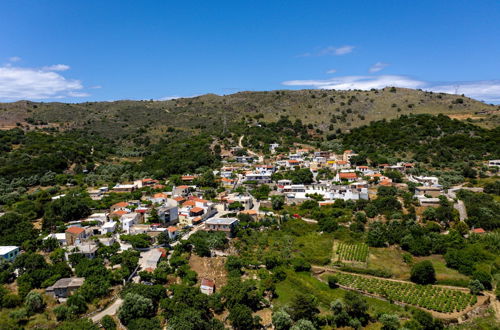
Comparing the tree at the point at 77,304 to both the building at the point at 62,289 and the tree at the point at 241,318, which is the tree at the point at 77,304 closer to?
the building at the point at 62,289

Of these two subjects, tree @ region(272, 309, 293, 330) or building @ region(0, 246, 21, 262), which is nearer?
tree @ region(272, 309, 293, 330)

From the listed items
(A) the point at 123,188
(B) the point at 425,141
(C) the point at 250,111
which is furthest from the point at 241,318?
(C) the point at 250,111

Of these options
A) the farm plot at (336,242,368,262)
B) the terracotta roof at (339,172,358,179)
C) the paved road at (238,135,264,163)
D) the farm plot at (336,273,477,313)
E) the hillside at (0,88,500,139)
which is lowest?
the farm plot at (336,273,477,313)

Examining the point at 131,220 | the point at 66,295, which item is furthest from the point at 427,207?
the point at 66,295

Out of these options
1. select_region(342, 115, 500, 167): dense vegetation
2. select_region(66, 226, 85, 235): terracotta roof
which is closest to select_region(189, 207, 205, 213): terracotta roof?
select_region(66, 226, 85, 235): terracotta roof

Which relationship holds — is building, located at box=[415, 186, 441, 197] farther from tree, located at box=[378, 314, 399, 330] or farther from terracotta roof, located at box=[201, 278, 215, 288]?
terracotta roof, located at box=[201, 278, 215, 288]

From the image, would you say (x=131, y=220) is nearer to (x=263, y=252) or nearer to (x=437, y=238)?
(x=263, y=252)

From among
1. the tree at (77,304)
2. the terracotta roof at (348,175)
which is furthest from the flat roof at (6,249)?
the terracotta roof at (348,175)
